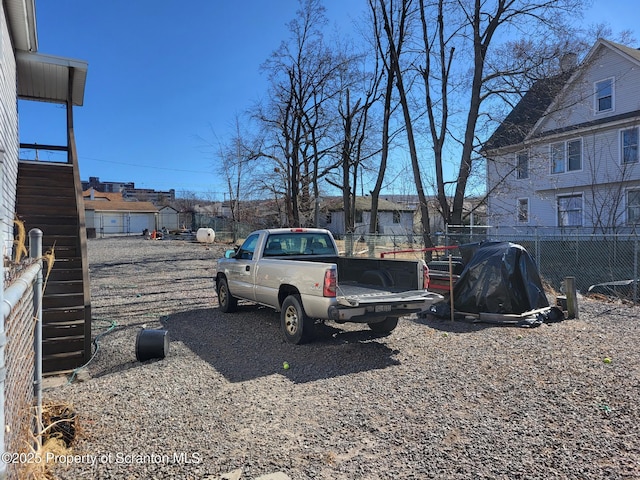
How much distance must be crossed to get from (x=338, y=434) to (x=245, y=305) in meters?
6.48

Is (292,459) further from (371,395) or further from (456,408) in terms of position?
(456,408)

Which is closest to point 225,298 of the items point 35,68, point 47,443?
point 47,443

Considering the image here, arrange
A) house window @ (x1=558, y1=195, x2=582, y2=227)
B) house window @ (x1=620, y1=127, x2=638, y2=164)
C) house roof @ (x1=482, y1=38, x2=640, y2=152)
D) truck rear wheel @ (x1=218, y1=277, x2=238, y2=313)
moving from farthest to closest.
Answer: house window @ (x1=558, y1=195, x2=582, y2=227), house window @ (x1=620, y1=127, x2=638, y2=164), house roof @ (x1=482, y1=38, x2=640, y2=152), truck rear wheel @ (x1=218, y1=277, x2=238, y2=313)

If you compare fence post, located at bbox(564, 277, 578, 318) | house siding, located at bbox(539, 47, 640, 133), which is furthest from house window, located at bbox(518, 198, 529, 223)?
fence post, located at bbox(564, 277, 578, 318)

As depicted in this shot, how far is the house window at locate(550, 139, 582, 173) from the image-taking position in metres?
22.0

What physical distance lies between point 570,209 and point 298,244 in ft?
62.9

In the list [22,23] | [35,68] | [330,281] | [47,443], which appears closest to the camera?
[47,443]

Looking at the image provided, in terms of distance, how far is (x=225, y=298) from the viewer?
925 cm

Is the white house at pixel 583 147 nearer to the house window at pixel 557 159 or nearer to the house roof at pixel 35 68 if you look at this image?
the house window at pixel 557 159

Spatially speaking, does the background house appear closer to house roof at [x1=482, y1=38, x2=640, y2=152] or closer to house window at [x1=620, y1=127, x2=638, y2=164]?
house roof at [x1=482, y1=38, x2=640, y2=152]

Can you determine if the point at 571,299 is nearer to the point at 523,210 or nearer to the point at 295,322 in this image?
the point at 295,322

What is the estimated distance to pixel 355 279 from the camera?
7.77 metres

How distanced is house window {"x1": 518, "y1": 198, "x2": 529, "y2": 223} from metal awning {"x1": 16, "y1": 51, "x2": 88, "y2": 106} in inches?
806

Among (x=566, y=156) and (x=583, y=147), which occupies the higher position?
(x=583, y=147)
